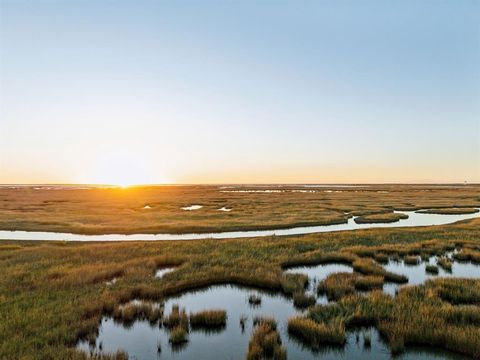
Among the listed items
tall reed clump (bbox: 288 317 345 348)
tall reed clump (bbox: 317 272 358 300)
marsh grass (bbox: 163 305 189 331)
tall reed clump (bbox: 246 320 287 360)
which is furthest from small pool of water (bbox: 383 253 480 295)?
marsh grass (bbox: 163 305 189 331)

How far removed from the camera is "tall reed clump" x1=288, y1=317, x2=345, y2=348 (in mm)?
10273

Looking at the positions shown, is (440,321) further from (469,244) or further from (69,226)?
(69,226)

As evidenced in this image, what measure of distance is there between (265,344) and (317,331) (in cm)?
185

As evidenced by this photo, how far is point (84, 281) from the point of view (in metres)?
15.5

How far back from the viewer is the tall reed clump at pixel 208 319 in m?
11.8

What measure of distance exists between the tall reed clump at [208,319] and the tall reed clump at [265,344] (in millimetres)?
1455

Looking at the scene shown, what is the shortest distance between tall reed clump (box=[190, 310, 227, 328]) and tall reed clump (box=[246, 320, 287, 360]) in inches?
57.3

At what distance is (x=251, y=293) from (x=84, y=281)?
7.73 meters

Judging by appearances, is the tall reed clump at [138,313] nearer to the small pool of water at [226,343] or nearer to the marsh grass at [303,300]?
the small pool of water at [226,343]

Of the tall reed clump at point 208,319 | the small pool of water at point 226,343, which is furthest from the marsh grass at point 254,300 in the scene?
the tall reed clump at point 208,319

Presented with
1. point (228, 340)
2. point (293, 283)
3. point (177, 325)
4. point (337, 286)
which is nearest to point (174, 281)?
point (177, 325)

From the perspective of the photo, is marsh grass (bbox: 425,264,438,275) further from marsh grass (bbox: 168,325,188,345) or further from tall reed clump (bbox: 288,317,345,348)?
marsh grass (bbox: 168,325,188,345)

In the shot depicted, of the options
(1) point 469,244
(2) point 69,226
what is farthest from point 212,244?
(2) point 69,226

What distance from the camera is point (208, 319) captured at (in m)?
11.8
